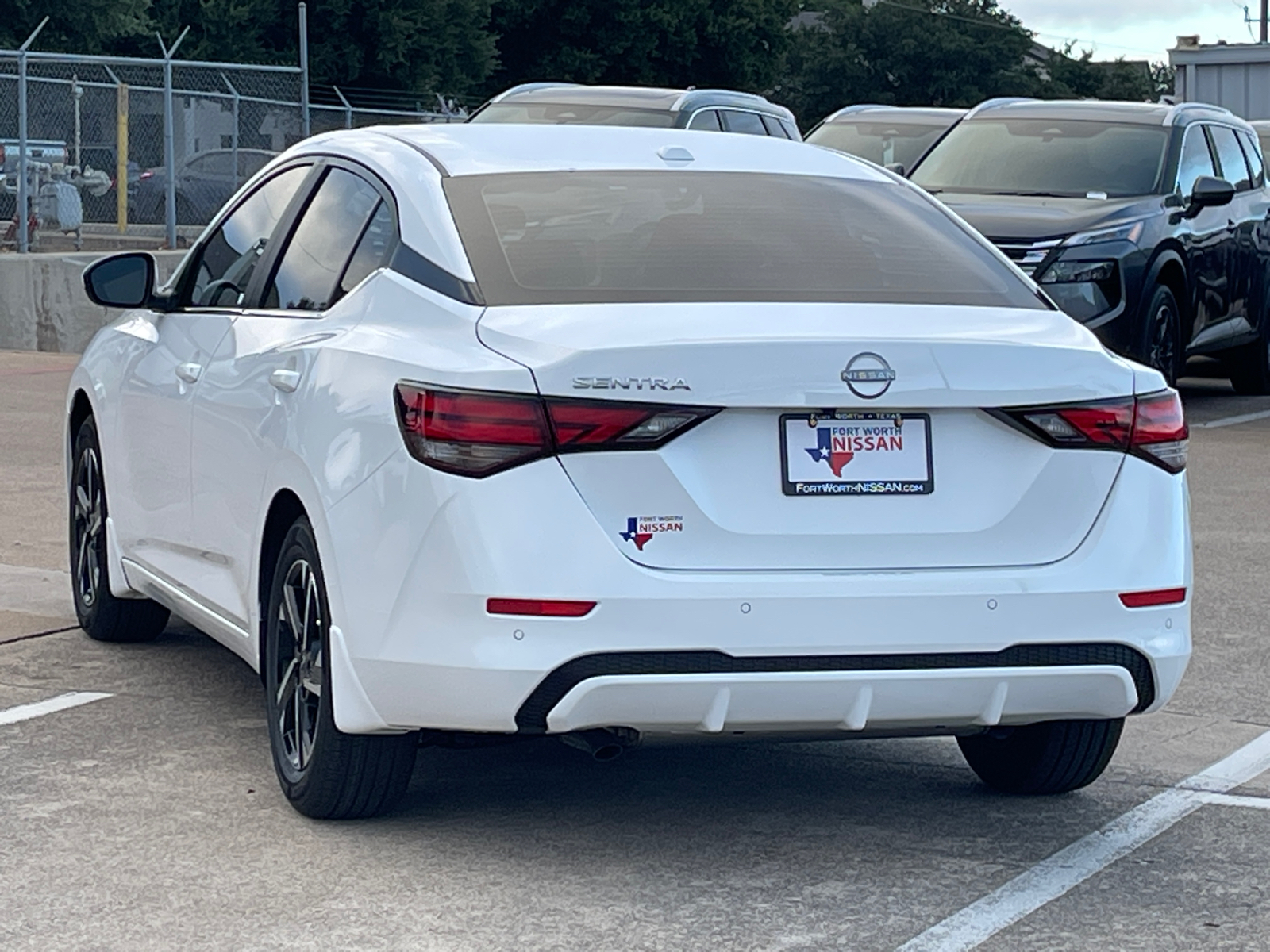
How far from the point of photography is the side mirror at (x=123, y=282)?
21.4ft

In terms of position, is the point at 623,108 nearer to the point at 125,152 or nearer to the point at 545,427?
the point at 125,152

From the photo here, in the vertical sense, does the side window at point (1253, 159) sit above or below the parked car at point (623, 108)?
below

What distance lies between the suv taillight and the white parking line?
377 inches

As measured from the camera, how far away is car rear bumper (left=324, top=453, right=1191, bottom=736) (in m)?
4.50

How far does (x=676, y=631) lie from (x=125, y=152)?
800 inches

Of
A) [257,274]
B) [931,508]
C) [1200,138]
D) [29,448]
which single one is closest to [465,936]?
[931,508]

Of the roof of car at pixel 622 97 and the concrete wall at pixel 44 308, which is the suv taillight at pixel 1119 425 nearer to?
the roof of car at pixel 622 97

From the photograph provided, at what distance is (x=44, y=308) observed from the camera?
20.2m

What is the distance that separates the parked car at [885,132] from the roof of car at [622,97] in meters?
1.00

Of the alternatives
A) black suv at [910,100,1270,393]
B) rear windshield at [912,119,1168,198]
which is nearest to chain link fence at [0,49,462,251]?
rear windshield at [912,119,1168,198]

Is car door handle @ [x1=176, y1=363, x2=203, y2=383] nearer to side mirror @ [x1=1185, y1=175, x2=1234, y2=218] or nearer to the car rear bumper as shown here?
the car rear bumper

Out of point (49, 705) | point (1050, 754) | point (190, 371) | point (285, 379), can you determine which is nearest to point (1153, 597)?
point (1050, 754)

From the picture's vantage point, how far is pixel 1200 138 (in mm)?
15555

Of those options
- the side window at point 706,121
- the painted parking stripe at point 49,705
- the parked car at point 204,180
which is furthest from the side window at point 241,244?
the parked car at point 204,180
